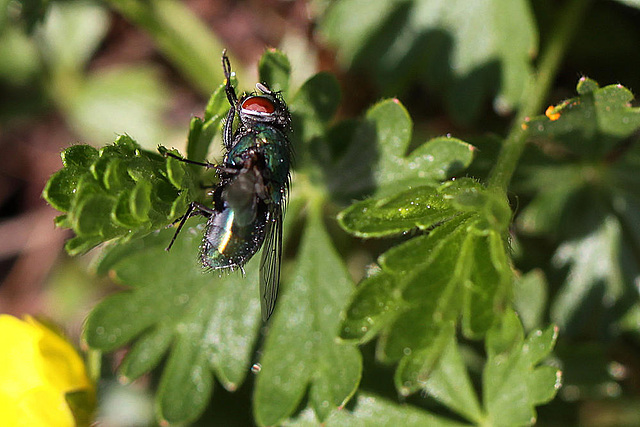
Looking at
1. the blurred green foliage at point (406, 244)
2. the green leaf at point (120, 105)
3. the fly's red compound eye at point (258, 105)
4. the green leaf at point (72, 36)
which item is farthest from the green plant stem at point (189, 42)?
the fly's red compound eye at point (258, 105)

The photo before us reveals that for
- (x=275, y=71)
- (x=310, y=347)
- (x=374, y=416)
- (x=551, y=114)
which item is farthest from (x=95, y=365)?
(x=551, y=114)

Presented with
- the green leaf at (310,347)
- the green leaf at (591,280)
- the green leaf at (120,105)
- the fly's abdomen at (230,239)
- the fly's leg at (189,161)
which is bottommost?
the green leaf at (591,280)

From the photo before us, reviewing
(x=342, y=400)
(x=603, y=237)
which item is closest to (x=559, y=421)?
(x=603, y=237)

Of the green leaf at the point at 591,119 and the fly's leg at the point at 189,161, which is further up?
the fly's leg at the point at 189,161

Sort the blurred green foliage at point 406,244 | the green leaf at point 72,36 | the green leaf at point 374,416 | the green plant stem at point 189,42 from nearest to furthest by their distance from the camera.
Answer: the blurred green foliage at point 406,244 < the green leaf at point 374,416 < the green plant stem at point 189,42 < the green leaf at point 72,36

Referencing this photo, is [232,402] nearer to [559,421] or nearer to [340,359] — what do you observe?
[340,359]

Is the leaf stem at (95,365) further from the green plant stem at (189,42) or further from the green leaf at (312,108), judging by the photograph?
the green plant stem at (189,42)
